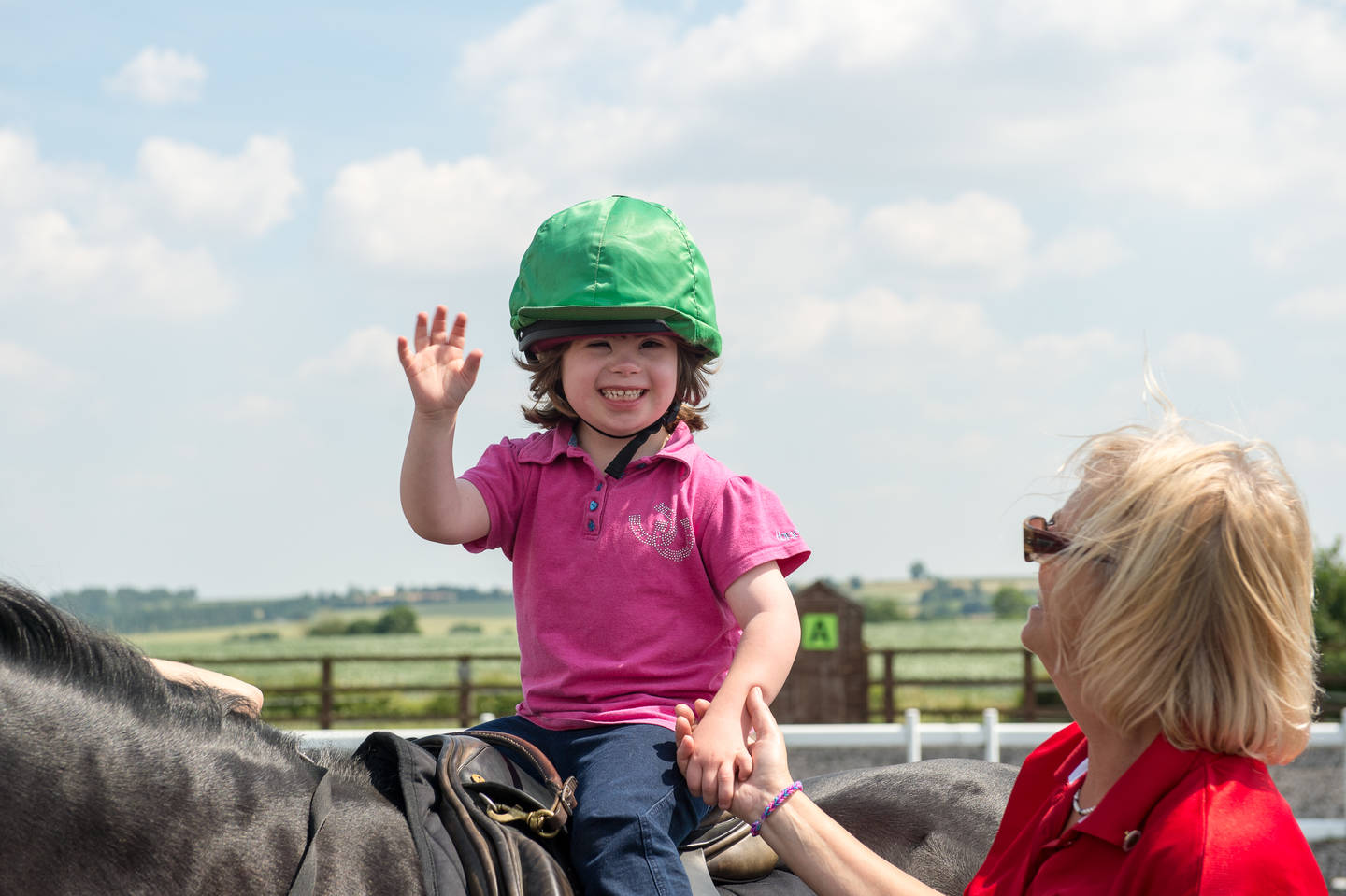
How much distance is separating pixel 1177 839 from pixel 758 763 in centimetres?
75

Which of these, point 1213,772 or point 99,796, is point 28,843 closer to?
point 99,796

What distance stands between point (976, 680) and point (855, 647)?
1940mm

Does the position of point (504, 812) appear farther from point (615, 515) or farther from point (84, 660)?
point (84, 660)

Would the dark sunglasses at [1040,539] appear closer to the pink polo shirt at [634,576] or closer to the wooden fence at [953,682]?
the pink polo shirt at [634,576]

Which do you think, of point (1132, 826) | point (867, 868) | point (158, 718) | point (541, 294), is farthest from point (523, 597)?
point (1132, 826)

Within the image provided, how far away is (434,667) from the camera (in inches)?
2076

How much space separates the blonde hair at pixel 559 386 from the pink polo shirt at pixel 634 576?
0.15m

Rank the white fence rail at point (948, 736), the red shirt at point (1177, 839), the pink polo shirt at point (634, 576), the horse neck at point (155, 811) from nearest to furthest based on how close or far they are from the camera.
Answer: the red shirt at point (1177, 839), the horse neck at point (155, 811), the pink polo shirt at point (634, 576), the white fence rail at point (948, 736)

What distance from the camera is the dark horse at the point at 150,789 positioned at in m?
1.77

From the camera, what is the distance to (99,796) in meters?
1.82

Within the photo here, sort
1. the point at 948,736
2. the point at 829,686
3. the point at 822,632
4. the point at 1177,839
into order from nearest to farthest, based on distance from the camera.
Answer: the point at 1177,839 < the point at 948,736 < the point at 822,632 < the point at 829,686

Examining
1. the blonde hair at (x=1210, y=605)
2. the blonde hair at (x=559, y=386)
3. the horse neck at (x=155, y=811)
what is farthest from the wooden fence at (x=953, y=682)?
the blonde hair at (x=1210, y=605)

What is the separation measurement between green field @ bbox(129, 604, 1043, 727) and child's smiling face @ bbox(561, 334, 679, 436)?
1020 mm

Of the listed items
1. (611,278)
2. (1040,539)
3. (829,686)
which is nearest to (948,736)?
(611,278)
